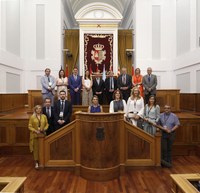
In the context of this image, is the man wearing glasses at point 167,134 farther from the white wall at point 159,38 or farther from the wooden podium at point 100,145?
the white wall at point 159,38

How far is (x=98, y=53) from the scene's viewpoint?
34.9 ft

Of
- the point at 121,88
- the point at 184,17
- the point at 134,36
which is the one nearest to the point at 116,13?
the point at 134,36

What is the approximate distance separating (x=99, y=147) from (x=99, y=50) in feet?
21.7

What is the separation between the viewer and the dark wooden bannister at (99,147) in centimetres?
462

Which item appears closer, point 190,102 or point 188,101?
point 190,102

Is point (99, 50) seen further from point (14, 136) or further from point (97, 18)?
point (14, 136)

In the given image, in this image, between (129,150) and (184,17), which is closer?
(129,150)

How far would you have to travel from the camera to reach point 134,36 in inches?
419

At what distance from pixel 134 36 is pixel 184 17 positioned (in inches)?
88.5

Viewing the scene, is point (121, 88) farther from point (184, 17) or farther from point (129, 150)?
point (184, 17)

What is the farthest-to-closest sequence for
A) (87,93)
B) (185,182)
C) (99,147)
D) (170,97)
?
(170,97), (87,93), (99,147), (185,182)

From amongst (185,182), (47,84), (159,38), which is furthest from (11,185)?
(159,38)

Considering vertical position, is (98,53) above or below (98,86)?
above

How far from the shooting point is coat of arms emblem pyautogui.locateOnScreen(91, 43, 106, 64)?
1059 cm
